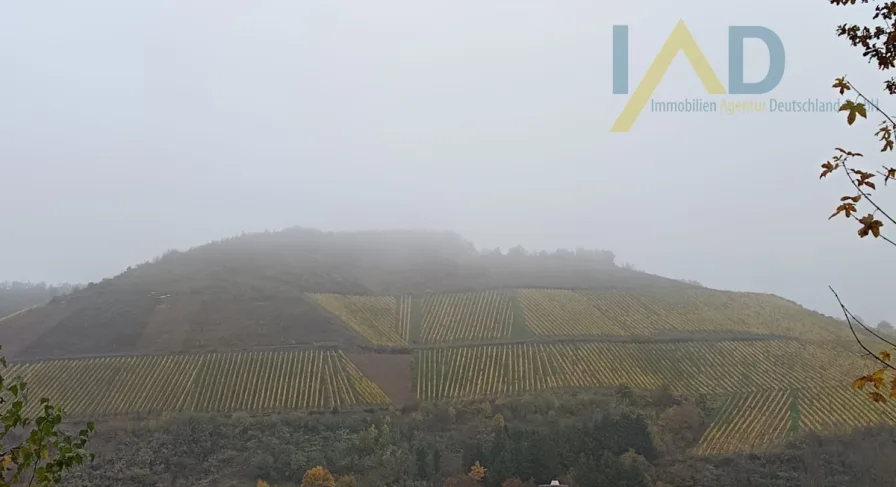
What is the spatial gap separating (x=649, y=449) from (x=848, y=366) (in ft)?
87.5

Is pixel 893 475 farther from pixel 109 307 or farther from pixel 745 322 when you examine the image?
pixel 109 307

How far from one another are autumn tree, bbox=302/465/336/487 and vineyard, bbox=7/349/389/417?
1145 cm

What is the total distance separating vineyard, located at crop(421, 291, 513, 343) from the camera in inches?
2386

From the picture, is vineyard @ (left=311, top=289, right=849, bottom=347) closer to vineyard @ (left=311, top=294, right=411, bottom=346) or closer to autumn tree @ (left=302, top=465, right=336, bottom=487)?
vineyard @ (left=311, top=294, right=411, bottom=346)

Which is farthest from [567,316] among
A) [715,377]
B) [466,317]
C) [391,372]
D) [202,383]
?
[202,383]

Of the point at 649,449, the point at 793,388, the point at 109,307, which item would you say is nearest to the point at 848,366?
the point at 793,388

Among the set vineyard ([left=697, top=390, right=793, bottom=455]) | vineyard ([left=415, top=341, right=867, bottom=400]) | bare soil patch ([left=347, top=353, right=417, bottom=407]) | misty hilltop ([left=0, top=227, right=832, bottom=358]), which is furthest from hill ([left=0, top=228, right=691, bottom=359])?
vineyard ([left=697, top=390, right=793, bottom=455])

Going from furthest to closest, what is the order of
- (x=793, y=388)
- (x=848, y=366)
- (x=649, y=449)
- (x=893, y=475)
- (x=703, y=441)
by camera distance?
1. (x=848, y=366)
2. (x=793, y=388)
3. (x=703, y=441)
4. (x=649, y=449)
5. (x=893, y=475)

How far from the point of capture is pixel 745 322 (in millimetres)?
64062

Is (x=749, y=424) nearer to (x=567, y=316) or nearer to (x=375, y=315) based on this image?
(x=567, y=316)

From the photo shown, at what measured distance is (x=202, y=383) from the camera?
1957 inches

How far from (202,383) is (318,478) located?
63.1 ft

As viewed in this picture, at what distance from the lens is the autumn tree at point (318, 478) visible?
3466 centimetres

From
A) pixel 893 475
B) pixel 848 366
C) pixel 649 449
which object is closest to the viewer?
pixel 893 475
